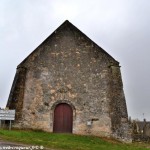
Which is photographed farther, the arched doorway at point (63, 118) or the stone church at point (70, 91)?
the arched doorway at point (63, 118)

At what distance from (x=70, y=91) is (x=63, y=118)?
2222mm

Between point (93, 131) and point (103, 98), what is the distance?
2732mm

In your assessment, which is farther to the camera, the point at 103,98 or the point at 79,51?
the point at 79,51

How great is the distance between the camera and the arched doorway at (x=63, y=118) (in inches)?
933

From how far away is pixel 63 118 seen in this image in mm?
23953

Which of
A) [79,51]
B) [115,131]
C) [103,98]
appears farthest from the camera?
[79,51]

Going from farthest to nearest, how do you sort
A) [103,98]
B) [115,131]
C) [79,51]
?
[79,51], [103,98], [115,131]

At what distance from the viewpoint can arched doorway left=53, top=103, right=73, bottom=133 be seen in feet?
77.7

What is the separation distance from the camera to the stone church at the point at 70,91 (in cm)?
2314

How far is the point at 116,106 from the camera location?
75.4ft

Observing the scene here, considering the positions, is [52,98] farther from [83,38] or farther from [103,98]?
[83,38]

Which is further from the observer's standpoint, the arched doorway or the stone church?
the arched doorway

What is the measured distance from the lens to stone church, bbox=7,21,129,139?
23.1 m

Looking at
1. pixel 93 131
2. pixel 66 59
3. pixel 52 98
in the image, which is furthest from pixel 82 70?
pixel 93 131
